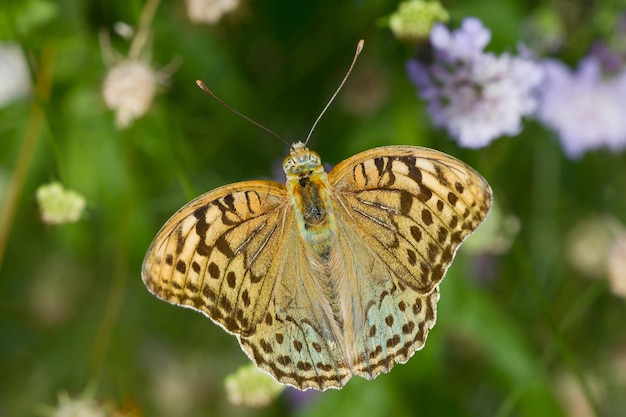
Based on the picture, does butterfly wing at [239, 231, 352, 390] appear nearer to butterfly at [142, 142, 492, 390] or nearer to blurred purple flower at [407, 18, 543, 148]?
butterfly at [142, 142, 492, 390]

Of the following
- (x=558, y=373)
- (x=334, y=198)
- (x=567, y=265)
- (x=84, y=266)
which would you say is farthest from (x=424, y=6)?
(x=84, y=266)

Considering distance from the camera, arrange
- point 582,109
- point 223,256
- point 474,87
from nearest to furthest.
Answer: point 223,256 < point 474,87 < point 582,109

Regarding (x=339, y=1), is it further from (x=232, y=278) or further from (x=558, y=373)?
(x=558, y=373)

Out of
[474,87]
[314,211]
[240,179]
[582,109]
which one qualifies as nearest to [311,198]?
[314,211]

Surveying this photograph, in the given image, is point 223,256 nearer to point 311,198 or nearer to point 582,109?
point 311,198

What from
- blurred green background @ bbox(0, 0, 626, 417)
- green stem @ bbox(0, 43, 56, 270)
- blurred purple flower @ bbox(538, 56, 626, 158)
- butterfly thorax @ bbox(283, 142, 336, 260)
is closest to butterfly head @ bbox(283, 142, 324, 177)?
butterfly thorax @ bbox(283, 142, 336, 260)
